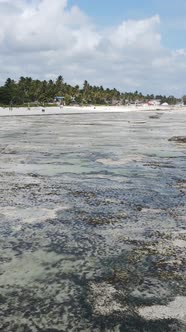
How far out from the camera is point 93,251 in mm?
10656

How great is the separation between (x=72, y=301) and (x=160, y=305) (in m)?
1.56

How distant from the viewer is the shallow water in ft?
24.8

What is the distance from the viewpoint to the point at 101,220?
43.7 ft

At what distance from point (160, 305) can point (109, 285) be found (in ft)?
3.90

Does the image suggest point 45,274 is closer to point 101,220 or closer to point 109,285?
point 109,285

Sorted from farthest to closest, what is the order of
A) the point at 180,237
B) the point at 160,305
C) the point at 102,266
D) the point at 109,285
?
the point at 180,237, the point at 102,266, the point at 109,285, the point at 160,305

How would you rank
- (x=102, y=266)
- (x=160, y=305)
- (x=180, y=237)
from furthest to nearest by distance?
1. (x=180, y=237)
2. (x=102, y=266)
3. (x=160, y=305)

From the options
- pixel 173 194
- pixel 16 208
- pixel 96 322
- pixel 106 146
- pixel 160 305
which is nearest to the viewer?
pixel 96 322

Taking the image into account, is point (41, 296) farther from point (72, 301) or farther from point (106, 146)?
point (106, 146)

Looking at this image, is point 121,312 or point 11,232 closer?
point 121,312

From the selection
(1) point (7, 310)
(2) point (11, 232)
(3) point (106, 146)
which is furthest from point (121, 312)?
(3) point (106, 146)

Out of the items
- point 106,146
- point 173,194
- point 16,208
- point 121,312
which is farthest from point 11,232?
point 106,146

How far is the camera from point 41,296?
8203 mm

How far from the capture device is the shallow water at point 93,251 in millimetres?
7547
